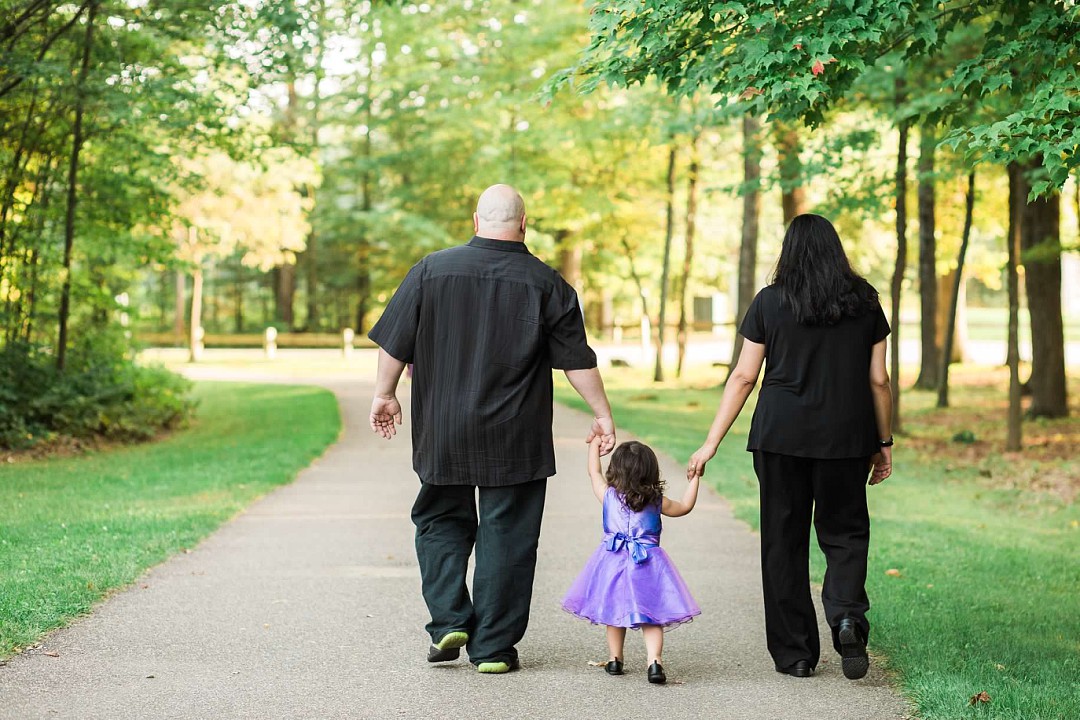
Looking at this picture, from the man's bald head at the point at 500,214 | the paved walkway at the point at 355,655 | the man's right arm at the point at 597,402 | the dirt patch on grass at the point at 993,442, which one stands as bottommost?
the paved walkway at the point at 355,655

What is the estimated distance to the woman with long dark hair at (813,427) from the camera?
5.28 metres

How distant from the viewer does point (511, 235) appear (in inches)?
214

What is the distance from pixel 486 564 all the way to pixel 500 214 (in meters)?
1.54

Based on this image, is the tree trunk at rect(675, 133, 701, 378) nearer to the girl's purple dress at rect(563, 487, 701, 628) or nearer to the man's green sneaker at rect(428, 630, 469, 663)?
the girl's purple dress at rect(563, 487, 701, 628)

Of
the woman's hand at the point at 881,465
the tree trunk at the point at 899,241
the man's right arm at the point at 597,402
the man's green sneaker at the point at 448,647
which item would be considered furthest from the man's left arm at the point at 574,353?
the tree trunk at the point at 899,241

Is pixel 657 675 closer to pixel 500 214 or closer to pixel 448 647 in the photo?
pixel 448 647

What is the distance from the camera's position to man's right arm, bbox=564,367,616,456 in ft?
17.6

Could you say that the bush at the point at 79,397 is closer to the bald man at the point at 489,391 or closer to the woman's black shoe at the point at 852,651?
the bald man at the point at 489,391

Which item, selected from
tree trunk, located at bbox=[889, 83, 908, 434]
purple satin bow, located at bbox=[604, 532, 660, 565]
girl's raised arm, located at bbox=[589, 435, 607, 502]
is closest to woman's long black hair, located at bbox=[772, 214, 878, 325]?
girl's raised arm, located at bbox=[589, 435, 607, 502]

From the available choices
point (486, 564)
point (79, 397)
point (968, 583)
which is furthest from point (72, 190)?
point (968, 583)

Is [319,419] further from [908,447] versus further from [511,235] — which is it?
[511,235]

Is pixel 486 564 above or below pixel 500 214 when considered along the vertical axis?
below

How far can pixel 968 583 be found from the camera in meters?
→ 7.71

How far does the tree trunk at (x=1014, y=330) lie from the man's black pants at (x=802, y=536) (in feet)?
32.0
